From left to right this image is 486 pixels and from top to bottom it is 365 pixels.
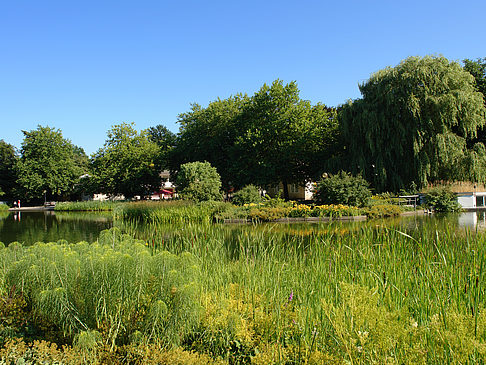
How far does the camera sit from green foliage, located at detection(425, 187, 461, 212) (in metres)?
18.6

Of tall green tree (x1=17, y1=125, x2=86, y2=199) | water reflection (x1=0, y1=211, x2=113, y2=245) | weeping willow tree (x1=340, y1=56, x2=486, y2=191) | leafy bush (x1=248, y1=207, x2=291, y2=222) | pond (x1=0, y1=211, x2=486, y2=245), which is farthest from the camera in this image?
tall green tree (x1=17, y1=125, x2=86, y2=199)

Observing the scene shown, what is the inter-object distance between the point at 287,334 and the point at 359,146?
2154 cm

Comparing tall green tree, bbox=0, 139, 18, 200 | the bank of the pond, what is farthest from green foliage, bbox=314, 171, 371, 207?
tall green tree, bbox=0, 139, 18, 200

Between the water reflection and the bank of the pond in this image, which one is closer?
the water reflection

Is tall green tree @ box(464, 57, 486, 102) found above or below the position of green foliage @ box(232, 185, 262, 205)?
above

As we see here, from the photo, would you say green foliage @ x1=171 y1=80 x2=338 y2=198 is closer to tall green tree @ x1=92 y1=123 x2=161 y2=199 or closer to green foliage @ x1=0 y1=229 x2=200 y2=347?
tall green tree @ x1=92 y1=123 x2=161 y2=199

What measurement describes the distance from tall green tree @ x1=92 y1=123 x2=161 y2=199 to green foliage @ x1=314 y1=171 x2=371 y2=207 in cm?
1964

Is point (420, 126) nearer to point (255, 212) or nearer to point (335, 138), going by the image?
point (335, 138)

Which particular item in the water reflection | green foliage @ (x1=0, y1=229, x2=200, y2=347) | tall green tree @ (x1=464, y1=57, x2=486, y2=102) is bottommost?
the water reflection

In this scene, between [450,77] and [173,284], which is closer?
[173,284]

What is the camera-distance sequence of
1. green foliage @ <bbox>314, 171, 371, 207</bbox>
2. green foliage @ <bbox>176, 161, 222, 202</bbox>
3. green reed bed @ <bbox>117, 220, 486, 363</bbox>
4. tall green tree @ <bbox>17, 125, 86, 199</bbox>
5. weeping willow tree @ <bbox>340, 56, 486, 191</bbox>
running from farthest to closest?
tall green tree @ <bbox>17, 125, 86, 199</bbox> → green foliage @ <bbox>176, 161, 222, 202</bbox> → weeping willow tree @ <bbox>340, 56, 486, 191</bbox> → green foliage @ <bbox>314, 171, 371, 207</bbox> → green reed bed @ <bbox>117, 220, 486, 363</bbox>

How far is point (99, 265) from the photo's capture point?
2719 mm

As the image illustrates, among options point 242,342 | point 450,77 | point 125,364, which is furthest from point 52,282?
point 450,77

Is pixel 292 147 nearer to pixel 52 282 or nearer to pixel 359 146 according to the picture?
pixel 359 146
